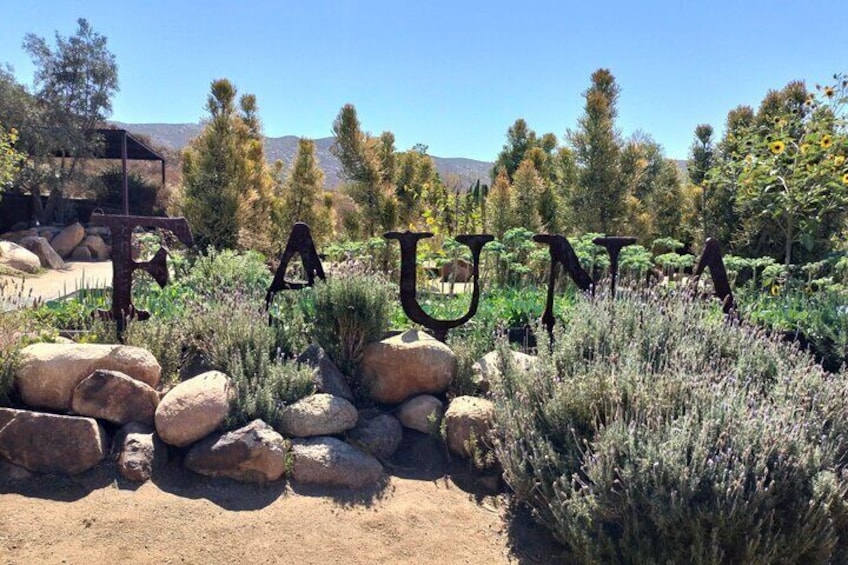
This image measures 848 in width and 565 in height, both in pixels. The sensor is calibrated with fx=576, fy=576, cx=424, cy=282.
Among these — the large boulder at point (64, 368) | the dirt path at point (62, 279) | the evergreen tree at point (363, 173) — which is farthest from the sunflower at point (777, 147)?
the dirt path at point (62, 279)

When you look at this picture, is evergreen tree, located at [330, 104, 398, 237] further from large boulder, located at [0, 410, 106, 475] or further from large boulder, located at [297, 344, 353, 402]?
large boulder, located at [0, 410, 106, 475]

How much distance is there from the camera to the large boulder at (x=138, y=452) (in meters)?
2.74

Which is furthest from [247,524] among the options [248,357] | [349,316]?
[349,316]

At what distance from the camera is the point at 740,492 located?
6.33 feet

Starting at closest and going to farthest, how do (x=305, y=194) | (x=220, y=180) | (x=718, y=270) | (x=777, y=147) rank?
(x=718, y=270) → (x=777, y=147) → (x=220, y=180) → (x=305, y=194)

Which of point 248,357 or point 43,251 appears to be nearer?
point 248,357

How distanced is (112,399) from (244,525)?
1016 millimetres

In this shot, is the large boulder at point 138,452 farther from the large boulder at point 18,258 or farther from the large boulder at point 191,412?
the large boulder at point 18,258

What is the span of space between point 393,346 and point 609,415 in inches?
54.8

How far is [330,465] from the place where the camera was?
2.88 metres

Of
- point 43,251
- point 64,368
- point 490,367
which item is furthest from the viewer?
point 43,251

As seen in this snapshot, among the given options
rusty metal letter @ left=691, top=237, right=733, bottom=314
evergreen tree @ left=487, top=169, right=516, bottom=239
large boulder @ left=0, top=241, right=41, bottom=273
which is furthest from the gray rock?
A: rusty metal letter @ left=691, top=237, right=733, bottom=314

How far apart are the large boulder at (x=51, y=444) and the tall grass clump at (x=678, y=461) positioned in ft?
6.46

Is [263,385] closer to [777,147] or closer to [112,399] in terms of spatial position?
[112,399]
